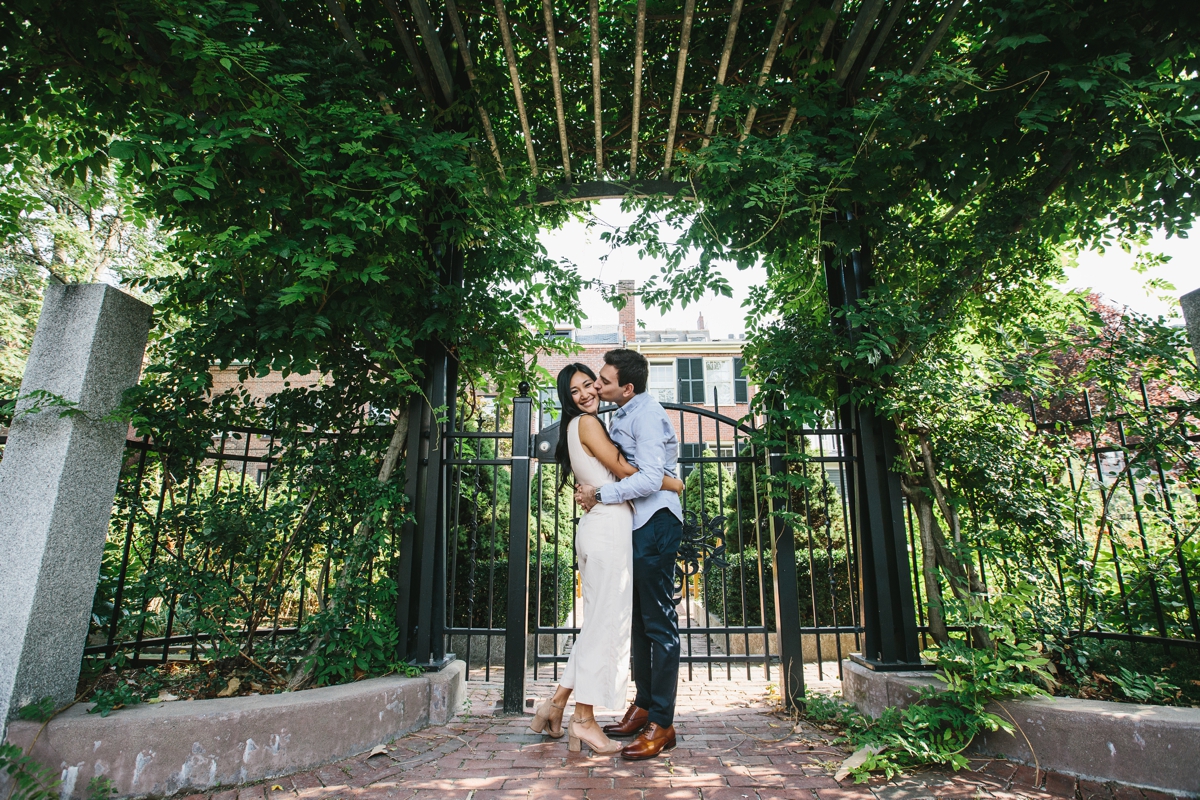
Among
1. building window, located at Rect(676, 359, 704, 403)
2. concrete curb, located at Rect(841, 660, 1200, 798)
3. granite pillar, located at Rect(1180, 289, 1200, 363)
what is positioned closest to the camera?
concrete curb, located at Rect(841, 660, 1200, 798)

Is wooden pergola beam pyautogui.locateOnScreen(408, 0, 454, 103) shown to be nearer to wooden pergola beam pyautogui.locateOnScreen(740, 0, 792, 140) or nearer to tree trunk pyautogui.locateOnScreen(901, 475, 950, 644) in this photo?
wooden pergola beam pyautogui.locateOnScreen(740, 0, 792, 140)

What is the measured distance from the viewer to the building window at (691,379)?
69.6ft

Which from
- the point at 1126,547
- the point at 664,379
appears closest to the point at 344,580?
the point at 1126,547

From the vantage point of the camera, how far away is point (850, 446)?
3.99 metres

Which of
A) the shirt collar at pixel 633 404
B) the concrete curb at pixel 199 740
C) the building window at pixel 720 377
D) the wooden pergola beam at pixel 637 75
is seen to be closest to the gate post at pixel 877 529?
the shirt collar at pixel 633 404

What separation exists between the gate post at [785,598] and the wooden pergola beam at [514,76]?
2.66 metres

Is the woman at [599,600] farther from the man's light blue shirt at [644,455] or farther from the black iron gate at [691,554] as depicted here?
the black iron gate at [691,554]

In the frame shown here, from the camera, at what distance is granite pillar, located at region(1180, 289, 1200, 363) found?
2725 mm

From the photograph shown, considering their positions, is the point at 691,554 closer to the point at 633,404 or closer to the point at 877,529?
the point at 877,529

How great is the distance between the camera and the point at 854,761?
8.76ft

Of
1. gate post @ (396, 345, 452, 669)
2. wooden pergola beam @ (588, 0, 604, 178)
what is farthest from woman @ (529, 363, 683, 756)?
wooden pergola beam @ (588, 0, 604, 178)

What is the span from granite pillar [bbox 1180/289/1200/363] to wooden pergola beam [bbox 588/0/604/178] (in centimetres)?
337

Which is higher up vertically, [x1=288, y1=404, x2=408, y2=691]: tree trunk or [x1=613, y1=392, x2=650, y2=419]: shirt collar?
[x1=613, y1=392, x2=650, y2=419]: shirt collar

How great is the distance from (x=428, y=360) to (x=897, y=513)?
3.31 meters
